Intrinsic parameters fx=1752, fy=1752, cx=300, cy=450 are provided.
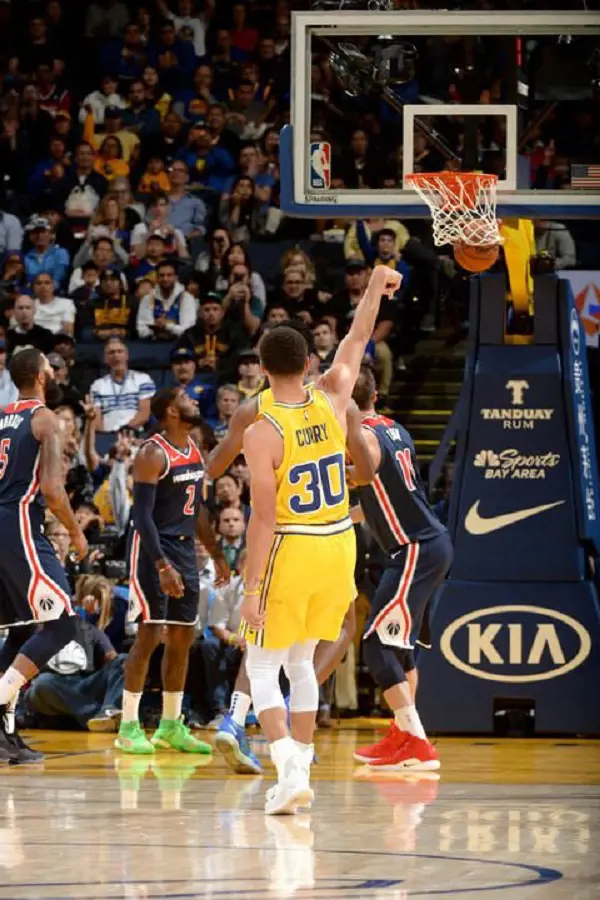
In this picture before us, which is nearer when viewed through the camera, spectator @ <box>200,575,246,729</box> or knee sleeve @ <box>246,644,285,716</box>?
knee sleeve @ <box>246,644,285,716</box>

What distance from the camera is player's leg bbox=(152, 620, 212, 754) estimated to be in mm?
9906

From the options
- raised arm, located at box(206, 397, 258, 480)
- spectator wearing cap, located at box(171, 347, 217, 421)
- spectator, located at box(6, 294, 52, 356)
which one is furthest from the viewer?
spectator, located at box(6, 294, 52, 356)

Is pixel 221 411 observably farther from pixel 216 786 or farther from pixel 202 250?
pixel 216 786

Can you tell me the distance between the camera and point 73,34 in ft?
64.6

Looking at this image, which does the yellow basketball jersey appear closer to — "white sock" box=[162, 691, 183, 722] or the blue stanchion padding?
"white sock" box=[162, 691, 183, 722]

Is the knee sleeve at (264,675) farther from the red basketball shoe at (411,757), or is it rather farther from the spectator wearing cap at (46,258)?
the spectator wearing cap at (46,258)

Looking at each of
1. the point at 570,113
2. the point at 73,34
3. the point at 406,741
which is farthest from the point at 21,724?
the point at 73,34

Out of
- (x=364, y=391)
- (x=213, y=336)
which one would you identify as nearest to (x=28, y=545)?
(x=364, y=391)

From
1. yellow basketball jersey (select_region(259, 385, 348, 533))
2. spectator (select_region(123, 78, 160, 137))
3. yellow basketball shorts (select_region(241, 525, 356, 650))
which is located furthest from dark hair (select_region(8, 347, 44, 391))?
spectator (select_region(123, 78, 160, 137))

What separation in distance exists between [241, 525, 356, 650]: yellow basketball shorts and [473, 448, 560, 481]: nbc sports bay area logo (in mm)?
4832

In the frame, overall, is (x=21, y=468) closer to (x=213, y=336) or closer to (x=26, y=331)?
(x=213, y=336)

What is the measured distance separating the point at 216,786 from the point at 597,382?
743cm

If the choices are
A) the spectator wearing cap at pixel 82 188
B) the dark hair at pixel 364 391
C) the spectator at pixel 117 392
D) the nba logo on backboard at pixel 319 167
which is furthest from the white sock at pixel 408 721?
the spectator wearing cap at pixel 82 188

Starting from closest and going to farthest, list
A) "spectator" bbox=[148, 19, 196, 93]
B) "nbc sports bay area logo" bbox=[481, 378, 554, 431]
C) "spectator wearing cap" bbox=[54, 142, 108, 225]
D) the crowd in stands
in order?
"nbc sports bay area logo" bbox=[481, 378, 554, 431] < the crowd in stands < "spectator wearing cap" bbox=[54, 142, 108, 225] < "spectator" bbox=[148, 19, 196, 93]
